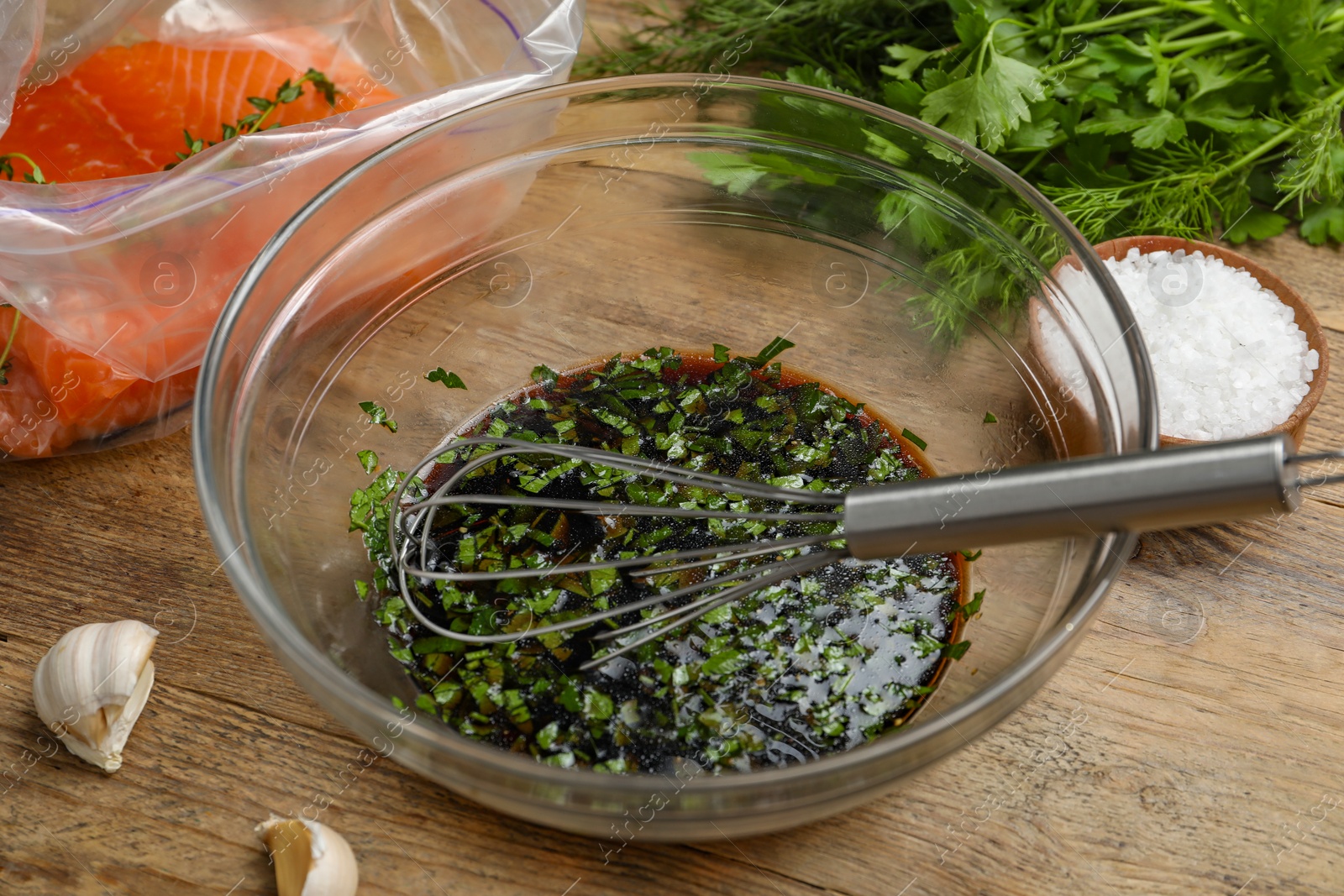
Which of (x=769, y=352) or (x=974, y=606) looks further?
(x=769, y=352)

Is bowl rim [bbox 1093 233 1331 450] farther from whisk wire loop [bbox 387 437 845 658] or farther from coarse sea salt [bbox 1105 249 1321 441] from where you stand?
whisk wire loop [bbox 387 437 845 658]

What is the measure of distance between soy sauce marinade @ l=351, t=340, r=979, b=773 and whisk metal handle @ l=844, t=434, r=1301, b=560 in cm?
18

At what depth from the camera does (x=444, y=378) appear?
1030 millimetres

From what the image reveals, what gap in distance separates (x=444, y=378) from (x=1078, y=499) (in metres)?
0.63

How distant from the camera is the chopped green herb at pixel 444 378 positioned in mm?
1024

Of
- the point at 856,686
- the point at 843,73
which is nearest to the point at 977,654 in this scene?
the point at 856,686

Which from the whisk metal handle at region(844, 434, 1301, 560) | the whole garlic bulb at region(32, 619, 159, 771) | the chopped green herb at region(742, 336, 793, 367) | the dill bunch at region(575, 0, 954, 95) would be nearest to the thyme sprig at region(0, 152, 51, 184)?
the whole garlic bulb at region(32, 619, 159, 771)

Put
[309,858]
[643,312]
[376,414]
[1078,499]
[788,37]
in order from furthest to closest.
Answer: [788,37] → [643,312] → [376,414] → [309,858] → [1078,499]

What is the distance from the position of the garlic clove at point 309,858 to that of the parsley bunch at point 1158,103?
0.89 m

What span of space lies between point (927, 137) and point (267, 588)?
2.20 ft

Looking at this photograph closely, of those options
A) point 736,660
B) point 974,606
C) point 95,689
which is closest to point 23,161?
point 95,689

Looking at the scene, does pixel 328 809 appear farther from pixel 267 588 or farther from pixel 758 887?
pixel 758 887

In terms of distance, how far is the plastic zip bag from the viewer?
38.9 inches

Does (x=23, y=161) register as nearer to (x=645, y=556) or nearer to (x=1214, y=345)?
(x=645, y=556)
